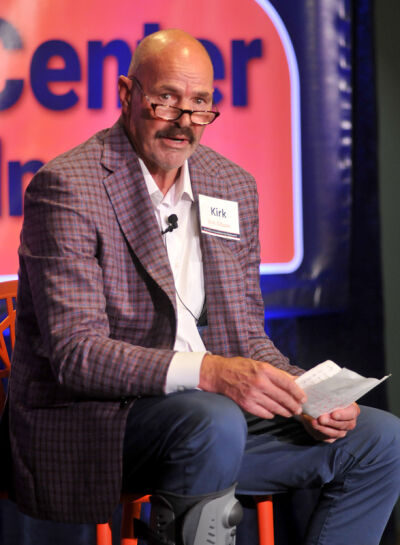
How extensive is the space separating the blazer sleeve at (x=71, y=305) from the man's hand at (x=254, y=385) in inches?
4.0

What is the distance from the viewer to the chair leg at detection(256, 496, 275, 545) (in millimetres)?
1846

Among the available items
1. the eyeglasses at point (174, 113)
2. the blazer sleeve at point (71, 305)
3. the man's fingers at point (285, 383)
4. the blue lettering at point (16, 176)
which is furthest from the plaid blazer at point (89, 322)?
the blue lettering at point (16, 176)

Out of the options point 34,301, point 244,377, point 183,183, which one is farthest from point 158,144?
point 244,377

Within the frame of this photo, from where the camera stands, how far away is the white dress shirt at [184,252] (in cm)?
183

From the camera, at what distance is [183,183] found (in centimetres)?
192

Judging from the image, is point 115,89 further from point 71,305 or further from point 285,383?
point 285,383

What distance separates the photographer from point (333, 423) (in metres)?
1.68

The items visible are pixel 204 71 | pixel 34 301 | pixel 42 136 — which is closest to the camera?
pixel 34 301

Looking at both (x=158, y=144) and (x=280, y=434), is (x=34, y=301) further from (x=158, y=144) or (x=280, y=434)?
(x=280, y=434)

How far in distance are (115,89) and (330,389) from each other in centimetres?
143

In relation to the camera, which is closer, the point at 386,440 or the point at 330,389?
the point at 330,389

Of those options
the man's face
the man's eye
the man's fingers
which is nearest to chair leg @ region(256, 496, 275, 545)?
A: the man's fingers

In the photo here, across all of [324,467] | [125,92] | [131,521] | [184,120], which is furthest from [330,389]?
[125,92]

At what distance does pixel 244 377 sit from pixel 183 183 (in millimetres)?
615
